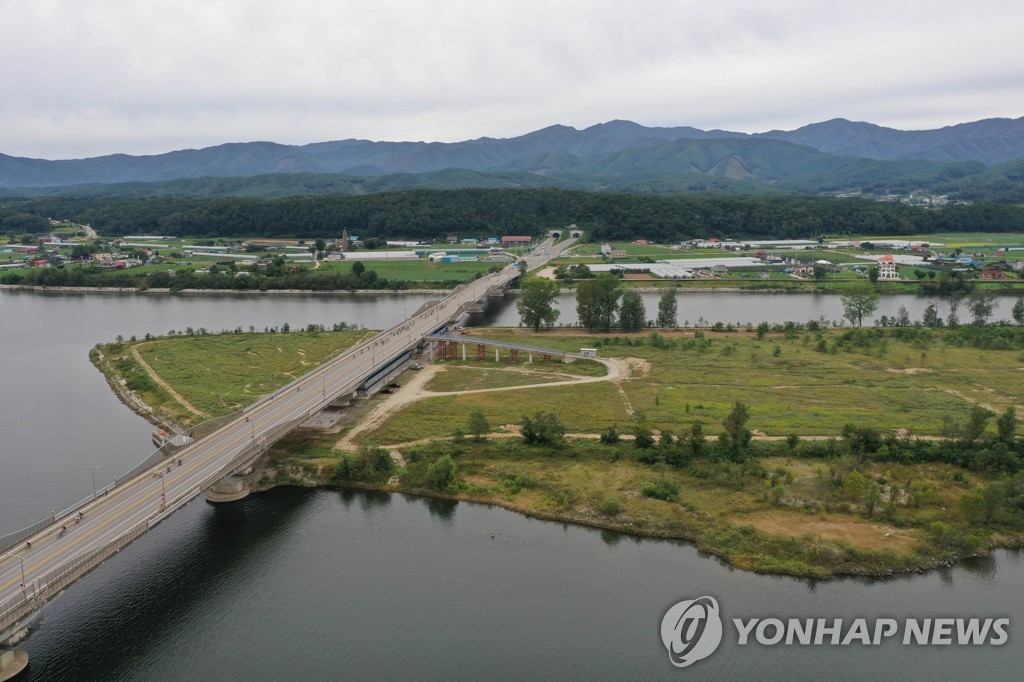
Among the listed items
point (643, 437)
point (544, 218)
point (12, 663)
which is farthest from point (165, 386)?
point (544, 218)

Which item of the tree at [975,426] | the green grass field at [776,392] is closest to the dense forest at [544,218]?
the green grass field at [776,392]

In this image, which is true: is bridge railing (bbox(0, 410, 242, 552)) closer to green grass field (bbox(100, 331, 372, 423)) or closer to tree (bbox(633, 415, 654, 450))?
green grass field (bbox(100, 331, 372, 423))

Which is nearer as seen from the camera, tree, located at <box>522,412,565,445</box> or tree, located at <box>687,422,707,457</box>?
tree, located at <box>687,422,707,457</box>

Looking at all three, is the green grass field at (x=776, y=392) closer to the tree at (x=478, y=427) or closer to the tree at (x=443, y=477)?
the tree at (x=478, y=427)

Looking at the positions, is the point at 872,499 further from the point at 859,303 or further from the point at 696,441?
the point at 859,303

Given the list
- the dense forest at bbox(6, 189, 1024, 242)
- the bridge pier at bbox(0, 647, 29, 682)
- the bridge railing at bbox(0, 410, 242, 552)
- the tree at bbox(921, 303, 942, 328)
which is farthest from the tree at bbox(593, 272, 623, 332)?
the dense forest at bbox(6, 189, 1024, 242)

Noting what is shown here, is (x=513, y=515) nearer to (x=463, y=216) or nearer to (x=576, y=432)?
(x=576, y=432)
